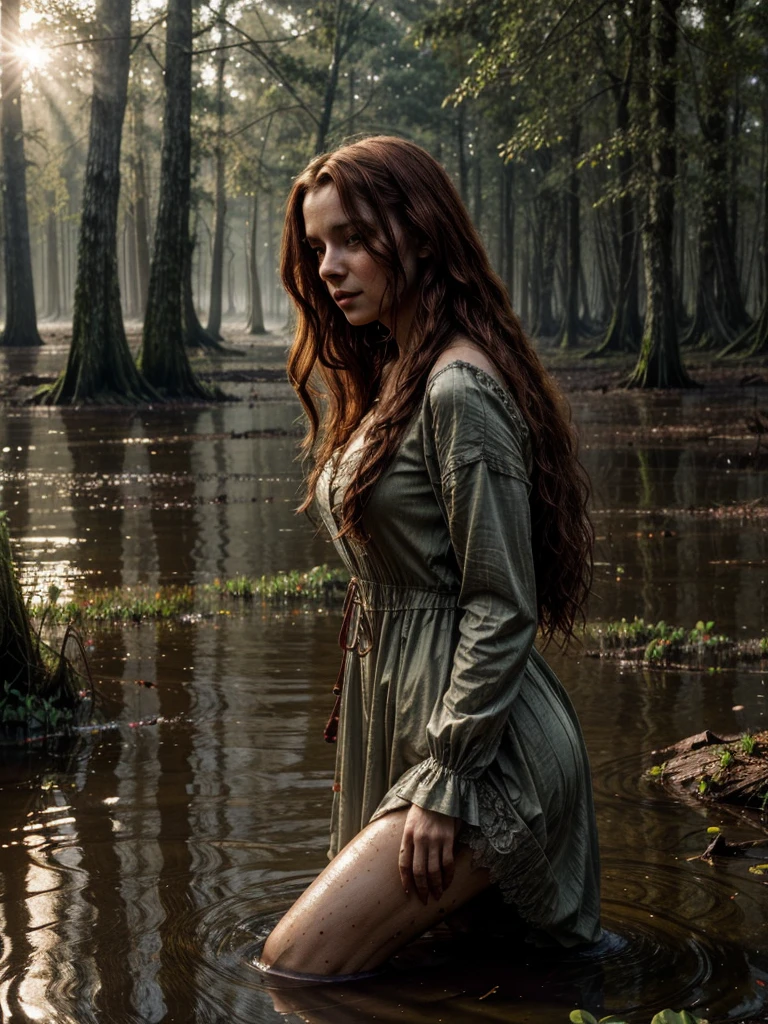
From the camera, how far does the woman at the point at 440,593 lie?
9.12 ft

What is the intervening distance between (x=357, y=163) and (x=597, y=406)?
19965 mm

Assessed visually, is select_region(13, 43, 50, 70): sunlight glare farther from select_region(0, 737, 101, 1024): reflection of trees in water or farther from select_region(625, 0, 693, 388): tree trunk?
select_region(0, 737, 101, 1024): reflection of trees in water

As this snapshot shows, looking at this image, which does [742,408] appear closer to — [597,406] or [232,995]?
[597,406]

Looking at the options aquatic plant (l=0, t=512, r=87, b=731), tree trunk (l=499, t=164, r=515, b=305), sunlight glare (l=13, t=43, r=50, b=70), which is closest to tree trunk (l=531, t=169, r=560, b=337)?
tree trunk (l=499, t=164, r=515, b=305)

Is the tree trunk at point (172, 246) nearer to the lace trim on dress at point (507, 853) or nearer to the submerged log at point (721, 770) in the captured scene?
the submerged log at point (721, 770)

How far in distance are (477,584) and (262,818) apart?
1875 mm

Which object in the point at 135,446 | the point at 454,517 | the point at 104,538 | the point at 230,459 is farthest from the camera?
the point at 135,446

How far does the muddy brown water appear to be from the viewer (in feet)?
10.0

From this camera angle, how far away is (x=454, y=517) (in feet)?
9.14

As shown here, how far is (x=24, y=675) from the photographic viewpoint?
17.9ft

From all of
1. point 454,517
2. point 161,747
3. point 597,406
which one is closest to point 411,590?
point 454,517

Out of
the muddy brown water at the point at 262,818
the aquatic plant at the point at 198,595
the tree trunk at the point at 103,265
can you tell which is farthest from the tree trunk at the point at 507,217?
the aquatic plant at the point at 198,595

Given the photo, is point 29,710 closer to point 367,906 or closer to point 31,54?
point 367,906

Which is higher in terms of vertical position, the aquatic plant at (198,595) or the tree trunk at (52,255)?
the tree trunk at (52,255)
